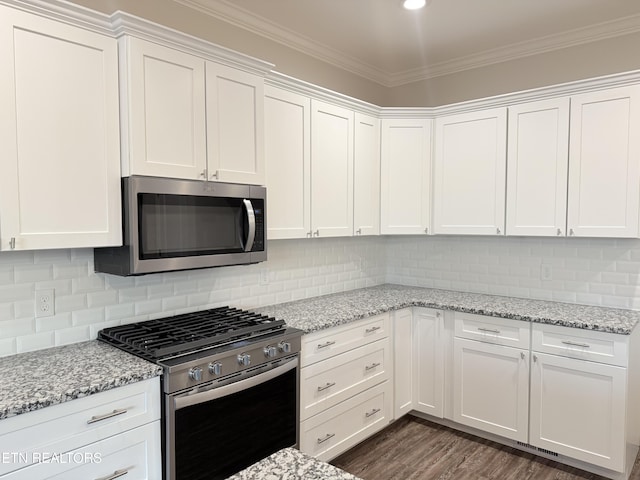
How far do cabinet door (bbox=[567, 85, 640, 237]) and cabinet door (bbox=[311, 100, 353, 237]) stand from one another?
1.50 meters

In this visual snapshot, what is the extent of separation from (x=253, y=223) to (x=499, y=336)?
1.82 meters

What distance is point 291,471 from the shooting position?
3.37ft

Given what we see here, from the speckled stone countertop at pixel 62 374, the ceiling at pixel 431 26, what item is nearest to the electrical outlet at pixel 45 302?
the speckled stone countertop at pixel 62 374

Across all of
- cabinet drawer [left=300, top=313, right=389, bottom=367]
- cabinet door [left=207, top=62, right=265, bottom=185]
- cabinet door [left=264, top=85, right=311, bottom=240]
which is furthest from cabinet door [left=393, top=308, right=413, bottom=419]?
cabinet door [left=207, top=62, right=265, bottom=185]

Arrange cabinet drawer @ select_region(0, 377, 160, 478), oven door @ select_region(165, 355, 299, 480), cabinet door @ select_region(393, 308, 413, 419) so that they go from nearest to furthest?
cabinet drawer @ select_region(0, 377, 160, 478), oven door @ select_region(165, 355, 299, 480), cabinet door @ select_region(393, 308, 413, 419)

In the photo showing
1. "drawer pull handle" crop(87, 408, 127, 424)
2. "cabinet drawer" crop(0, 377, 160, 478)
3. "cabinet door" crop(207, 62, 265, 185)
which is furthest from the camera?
"cabinet door" crop(207, 62, 265, 185)

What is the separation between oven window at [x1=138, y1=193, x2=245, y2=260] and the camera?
81.7 inches

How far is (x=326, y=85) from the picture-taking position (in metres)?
3.64

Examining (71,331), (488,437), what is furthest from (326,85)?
(488,437)

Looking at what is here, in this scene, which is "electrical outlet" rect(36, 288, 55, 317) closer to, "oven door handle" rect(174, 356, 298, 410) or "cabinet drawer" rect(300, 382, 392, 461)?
"oven door handle" rect(174, 356, 298, 410)

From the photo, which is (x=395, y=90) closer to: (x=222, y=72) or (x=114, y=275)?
(x=222, y=72)

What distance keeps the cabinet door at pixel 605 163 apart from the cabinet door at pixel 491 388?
38.2 inches

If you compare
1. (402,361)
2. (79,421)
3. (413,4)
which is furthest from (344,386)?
(413,4)

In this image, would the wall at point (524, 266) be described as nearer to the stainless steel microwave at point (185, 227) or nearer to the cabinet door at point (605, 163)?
the cabinet door at point (605, 163)
